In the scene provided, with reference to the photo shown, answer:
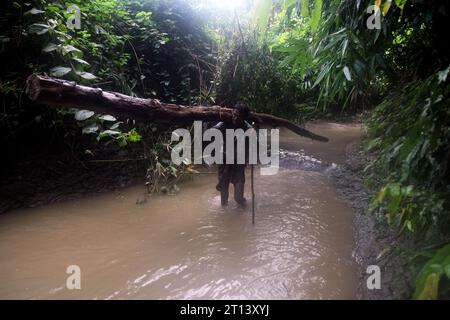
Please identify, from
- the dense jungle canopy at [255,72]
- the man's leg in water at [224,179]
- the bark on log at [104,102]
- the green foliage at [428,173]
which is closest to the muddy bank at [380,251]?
the dense jungle canopy at [255,72]

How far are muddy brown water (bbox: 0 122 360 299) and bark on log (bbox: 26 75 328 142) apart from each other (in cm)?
144

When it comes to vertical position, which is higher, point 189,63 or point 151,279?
point 189,63

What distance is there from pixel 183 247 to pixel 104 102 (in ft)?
5.82

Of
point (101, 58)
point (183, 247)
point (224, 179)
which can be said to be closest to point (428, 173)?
point (183, 247)

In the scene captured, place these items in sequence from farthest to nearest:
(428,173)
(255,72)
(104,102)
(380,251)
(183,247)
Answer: (255,72) → (183,247) → (380,251) → (104,102) → (428,173)

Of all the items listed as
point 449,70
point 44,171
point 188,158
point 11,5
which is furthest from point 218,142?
point 11,5

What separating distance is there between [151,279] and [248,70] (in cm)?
507

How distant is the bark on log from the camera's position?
2.56m

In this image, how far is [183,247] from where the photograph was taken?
3629 millimetres

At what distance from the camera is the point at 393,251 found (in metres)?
2.78

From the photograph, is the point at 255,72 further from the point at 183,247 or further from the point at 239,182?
the point at 183,247

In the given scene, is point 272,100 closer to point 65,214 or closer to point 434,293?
point 65,214

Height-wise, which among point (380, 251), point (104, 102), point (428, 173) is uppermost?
point (104, 102)

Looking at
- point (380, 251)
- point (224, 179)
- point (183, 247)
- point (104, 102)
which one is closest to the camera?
point (104, 102)
